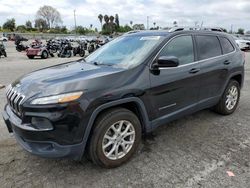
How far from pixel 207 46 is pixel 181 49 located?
76 centimetres

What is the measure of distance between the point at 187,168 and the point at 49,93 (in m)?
1.90

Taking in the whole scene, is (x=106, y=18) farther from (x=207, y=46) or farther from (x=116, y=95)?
(x=116, y=95)

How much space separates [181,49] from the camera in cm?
391

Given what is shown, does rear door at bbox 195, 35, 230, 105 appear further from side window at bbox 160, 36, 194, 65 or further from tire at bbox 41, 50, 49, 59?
tire at bbox 41, 50, 49, 59

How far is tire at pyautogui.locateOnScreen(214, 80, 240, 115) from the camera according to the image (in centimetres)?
482

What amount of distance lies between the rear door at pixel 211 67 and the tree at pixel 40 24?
321 ft

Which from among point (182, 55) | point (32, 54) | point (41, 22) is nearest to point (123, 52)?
point (182, 55)

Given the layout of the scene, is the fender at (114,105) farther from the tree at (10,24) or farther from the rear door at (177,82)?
the tree at (10,24)

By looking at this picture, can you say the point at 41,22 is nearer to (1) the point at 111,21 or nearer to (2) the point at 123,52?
(1) the point at 111,21

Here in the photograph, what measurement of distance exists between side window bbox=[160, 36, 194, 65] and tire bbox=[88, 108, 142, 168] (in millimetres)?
1108

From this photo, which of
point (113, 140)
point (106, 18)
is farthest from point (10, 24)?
point (113, 140)

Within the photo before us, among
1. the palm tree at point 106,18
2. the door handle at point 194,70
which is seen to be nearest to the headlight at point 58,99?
the door handle at point 194,70

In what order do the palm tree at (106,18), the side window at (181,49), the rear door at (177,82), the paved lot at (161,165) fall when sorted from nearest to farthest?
the paved lot at (161,165)
the rear door at (177,82)
the side window at (181,49)
the palm tree at (106,18)

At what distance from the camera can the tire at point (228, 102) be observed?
4820 millimetres
